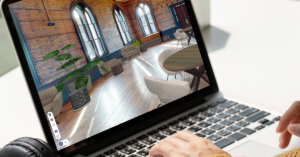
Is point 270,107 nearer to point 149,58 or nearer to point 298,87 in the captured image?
point 298,87

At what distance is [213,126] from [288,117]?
0.25 metres

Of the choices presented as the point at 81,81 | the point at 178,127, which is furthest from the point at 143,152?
the point at 81,81

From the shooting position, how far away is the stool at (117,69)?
1016 millimetres

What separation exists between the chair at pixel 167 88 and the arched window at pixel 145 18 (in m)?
0.23

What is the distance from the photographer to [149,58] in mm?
1052

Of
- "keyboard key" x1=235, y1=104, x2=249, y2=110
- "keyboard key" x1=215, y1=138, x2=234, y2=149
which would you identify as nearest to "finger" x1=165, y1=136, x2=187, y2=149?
"keyboard key" x1=215, y1=138, x2=234, y2=149

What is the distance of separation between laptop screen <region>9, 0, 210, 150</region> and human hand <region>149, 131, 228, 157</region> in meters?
0.36

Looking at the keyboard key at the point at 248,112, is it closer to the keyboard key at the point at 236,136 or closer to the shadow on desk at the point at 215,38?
the keyboard key at the point at 236,136

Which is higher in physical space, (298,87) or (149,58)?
(149,58)

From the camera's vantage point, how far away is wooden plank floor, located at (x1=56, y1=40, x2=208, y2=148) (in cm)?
91

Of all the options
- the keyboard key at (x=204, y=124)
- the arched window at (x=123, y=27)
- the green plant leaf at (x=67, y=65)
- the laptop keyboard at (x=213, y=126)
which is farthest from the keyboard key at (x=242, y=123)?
the green plant leaf at (x=67, y=65)

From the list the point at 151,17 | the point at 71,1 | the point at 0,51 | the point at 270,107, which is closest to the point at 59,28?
the point at 71,1

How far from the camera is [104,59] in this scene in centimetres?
100

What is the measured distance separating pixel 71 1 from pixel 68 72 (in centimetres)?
29
